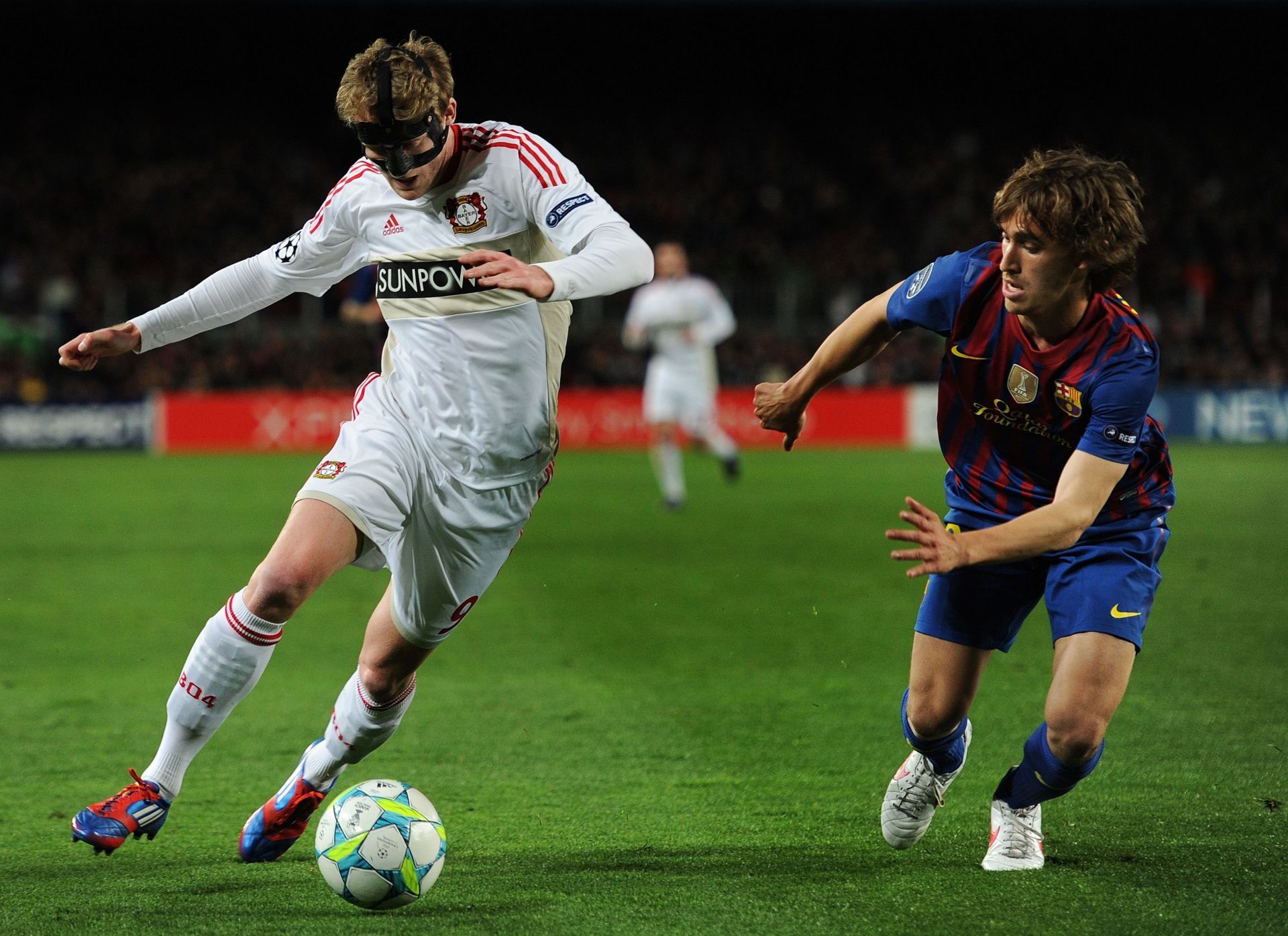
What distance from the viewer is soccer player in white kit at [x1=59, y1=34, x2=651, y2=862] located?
154 inches

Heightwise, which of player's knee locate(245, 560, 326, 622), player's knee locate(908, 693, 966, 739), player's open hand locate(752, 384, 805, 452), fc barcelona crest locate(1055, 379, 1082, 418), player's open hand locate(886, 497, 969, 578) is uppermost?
fc barcelona crest locate(1055, 379, 1082, 418)

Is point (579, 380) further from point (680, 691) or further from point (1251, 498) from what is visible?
point (680, 691)

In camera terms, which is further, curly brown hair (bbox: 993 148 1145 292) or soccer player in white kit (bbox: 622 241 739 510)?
soccer player in white kit (bbox: 622 241 739 510)

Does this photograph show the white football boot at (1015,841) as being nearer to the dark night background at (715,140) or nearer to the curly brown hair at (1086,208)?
the curly brown hair at (1086,208)

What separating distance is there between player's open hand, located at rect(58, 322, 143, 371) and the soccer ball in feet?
4.85

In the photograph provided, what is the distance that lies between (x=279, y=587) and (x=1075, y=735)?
2111 millimetres

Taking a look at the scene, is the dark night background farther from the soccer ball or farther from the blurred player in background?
the soccer ball

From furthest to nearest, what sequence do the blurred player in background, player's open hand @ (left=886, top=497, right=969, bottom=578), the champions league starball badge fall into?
the blurred player in background
the champions league starball badge
player's open hand @ (left=886, top=497, right=969, bottom=578)

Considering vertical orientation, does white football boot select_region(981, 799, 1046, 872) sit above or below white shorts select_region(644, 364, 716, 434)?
above

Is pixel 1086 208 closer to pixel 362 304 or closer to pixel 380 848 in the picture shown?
pixel 380 848

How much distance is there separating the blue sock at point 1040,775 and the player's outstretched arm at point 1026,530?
637 mm

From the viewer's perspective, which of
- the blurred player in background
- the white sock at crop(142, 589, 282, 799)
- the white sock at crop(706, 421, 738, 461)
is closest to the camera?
the white sock at crop(142, 589, 282, 799)


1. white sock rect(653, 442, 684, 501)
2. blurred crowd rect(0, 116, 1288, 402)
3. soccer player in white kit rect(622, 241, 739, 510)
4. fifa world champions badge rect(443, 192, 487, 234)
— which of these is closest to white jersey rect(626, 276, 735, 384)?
soccer player in white kit rect(622, 241, 739, 510)

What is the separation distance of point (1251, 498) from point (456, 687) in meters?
10.8
